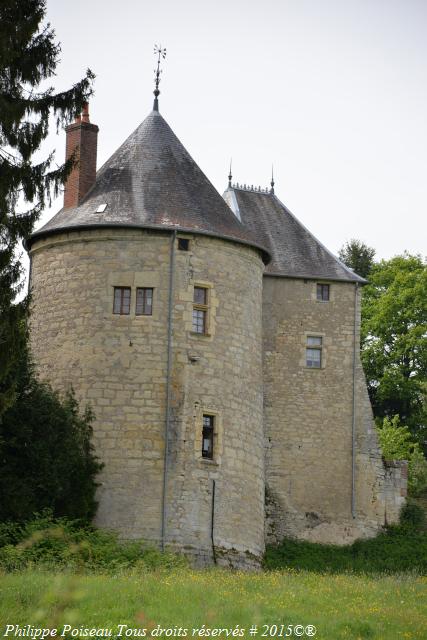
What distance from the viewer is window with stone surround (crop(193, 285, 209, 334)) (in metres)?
31.8

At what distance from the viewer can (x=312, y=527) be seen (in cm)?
3541

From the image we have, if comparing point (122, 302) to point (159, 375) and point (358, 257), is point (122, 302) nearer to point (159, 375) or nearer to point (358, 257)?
point (159, 375)

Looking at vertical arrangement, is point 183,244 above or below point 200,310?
above

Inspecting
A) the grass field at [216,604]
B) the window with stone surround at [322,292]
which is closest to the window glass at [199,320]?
the window with stone surround at [322,292]

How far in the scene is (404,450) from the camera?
4569 centimetres

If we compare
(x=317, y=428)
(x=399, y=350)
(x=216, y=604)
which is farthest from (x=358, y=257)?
(x=216, y=604)

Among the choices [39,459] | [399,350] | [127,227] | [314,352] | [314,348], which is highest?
[127,227]

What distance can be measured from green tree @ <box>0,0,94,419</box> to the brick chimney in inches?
318

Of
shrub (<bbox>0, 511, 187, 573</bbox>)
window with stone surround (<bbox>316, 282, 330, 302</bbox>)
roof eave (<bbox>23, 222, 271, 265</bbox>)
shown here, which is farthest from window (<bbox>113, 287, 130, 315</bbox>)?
window with stone surround (<bbox>316, 282, 330, 302</bbox>)

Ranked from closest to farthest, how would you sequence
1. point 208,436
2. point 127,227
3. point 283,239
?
point 208,436
point 127,227
point 283,239

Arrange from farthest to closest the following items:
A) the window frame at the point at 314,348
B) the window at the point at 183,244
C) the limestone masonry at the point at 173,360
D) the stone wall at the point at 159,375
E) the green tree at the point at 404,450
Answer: the green tree at the point at 404,450, the window frame at the point at 314,348, the window at the point at 183,244, the limestone masonry at the point at 173,360, the stone wall at the point at 159,375

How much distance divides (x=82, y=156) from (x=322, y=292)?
7.84 m

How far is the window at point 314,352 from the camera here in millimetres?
36688

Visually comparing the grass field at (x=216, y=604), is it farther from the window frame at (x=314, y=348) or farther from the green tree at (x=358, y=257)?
the green tree at (x=358, y=257)
